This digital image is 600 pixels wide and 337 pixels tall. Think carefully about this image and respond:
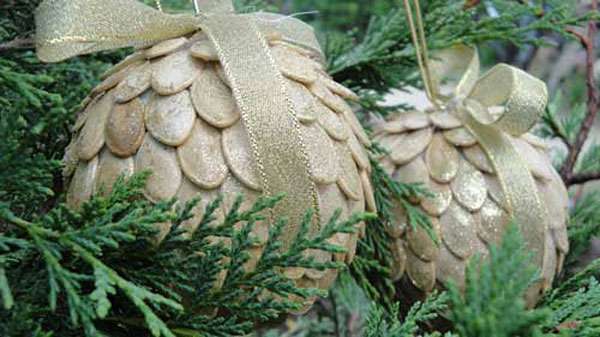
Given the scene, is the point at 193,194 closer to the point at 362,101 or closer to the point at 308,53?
the point at 308,53

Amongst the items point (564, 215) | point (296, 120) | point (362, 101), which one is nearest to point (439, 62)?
point (362, 101)

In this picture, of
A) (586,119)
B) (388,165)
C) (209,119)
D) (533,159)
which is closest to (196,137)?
(209,119)

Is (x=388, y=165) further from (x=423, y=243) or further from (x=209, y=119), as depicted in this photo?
(x=209, y=119)

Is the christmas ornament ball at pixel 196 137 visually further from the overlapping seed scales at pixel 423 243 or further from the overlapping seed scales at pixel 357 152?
the overlapping seed scales at pixel 423 243

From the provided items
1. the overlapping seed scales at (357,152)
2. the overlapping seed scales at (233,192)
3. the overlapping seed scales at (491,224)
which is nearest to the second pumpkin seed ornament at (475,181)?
the overlapping seed scales at (491,224)

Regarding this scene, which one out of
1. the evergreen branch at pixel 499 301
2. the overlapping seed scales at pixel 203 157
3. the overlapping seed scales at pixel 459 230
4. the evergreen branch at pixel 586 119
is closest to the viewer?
the evergreen branch at pixel 499 301

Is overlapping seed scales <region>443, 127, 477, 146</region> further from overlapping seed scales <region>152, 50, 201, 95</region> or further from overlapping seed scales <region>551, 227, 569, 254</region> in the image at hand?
overlapping seed scales <region>152, 50, 201, 95</region>

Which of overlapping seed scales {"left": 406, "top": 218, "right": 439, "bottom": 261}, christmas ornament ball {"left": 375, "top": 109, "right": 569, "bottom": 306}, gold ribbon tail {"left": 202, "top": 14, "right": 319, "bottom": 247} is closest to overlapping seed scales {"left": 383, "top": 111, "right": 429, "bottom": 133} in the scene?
christmas ornament ball {"left": 375, "top": 109, "right": 569, "bottom": 306}
